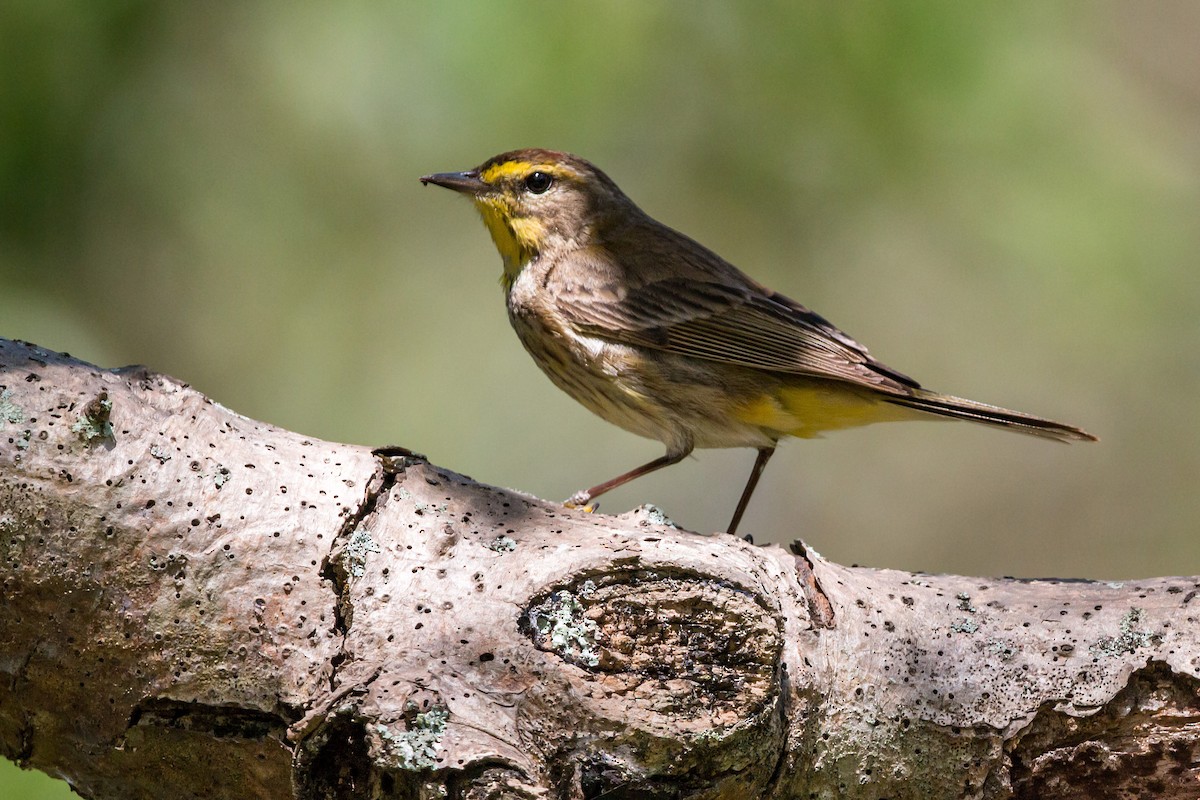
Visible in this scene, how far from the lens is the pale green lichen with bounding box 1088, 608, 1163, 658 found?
9.64 feet

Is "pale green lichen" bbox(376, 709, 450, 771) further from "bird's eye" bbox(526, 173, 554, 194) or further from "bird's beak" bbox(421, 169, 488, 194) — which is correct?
"bird's eye" bbox(526, 173, 554, 194)

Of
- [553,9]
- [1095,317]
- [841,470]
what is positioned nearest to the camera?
[553,9]

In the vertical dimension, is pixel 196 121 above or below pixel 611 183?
below

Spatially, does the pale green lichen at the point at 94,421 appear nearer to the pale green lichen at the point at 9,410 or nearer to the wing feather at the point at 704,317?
the pale green lichen at the point at 9,410

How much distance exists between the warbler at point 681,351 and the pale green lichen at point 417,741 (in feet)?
7.98

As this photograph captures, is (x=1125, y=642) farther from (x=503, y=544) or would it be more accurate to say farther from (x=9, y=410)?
Answer: (x=9, y=410)

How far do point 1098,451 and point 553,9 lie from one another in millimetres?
6027

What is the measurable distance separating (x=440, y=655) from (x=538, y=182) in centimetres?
358

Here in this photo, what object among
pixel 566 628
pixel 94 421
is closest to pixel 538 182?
pixel 94 421

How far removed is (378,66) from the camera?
15.7ft

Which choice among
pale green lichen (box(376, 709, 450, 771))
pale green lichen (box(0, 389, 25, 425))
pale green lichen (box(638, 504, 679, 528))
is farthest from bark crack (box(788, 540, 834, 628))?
pale green lichen (box(0, 389, 25, 425))

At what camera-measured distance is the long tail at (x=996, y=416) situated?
15.2ft

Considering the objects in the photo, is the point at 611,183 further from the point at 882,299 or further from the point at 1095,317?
the point at 882,299

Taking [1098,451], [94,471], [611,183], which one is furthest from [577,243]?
[1098,451]
